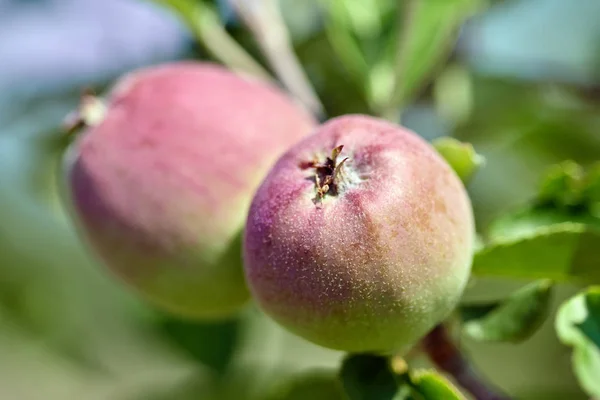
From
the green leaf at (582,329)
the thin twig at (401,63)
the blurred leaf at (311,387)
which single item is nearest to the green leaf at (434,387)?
the green leaf at (582,329)

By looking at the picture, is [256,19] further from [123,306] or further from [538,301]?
[123,306]

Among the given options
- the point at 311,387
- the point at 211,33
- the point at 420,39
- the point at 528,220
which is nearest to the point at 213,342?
the point at 311,387

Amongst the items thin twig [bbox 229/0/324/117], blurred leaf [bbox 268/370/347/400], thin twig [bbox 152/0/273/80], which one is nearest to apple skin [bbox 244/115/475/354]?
blurred leaf [bbox 268/370/347/400]

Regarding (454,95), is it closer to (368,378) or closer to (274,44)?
(274,44)

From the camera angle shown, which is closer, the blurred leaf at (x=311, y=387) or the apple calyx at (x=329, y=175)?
the apple calyx at (x=329, y=175)

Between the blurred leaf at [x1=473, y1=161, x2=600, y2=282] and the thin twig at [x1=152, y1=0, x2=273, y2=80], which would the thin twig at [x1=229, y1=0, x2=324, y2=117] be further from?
the blurred leaf at [x1=473, y1=161, x2=600, y2=282]

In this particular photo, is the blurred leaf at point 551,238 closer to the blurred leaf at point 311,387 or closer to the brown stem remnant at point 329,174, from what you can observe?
the brown stem remnant at point 329,174
